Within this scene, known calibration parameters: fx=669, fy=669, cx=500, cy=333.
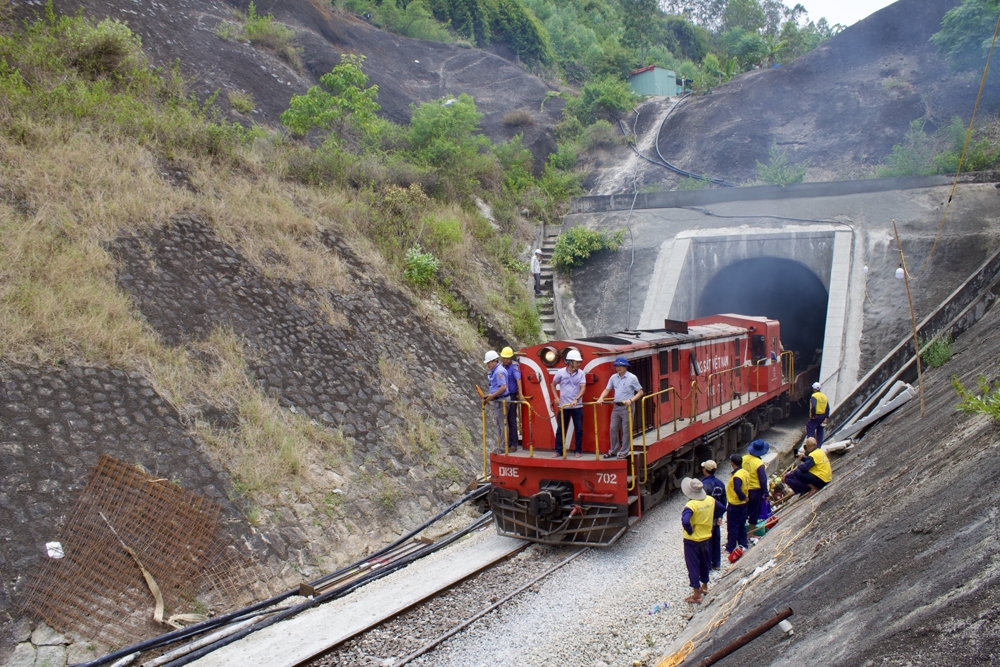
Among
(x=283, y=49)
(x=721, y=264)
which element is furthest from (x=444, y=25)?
(x=721, y=264)

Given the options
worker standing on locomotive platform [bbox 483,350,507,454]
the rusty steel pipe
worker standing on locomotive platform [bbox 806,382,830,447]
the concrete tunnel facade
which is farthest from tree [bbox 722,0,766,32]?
the rusty steel pipe

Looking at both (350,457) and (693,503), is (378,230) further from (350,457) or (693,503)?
(693,503)

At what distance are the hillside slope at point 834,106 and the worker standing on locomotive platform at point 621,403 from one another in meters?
19.6

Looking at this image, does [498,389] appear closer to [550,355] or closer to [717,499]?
[550,355]

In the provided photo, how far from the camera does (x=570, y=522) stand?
9172 mm

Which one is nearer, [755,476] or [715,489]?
[715,489]

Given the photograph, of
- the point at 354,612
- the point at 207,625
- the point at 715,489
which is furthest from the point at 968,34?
the point at 207,625

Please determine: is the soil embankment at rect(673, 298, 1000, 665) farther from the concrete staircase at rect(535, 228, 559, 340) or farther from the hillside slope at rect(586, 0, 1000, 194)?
the hillside slope at rect(586, 0, 1000, 194)

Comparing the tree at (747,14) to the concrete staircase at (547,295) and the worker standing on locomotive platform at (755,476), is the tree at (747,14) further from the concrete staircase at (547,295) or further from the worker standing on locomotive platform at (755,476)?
the worker standing on locomotive platform at (755,476)

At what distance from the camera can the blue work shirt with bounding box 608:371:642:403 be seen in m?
9.07

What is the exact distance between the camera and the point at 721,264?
2017 cm

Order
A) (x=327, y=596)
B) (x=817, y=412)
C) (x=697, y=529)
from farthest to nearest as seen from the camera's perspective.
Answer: (x=817, y=412) → (x=327, y=596) → (x=697, y=529)

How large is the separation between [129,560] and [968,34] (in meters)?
31.2

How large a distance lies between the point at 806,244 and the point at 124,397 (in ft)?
57.3
